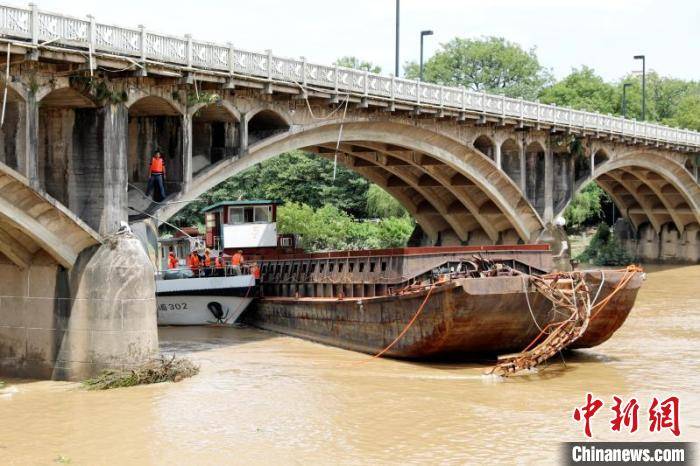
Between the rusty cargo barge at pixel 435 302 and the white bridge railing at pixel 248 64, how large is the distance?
5.96 metres

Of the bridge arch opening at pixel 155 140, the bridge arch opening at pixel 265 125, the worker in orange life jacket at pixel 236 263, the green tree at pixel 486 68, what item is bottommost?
the worker in orange life jacket at pixel 236 263

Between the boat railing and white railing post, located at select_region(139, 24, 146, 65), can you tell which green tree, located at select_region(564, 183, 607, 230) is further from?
white railing post, located at select_region(139, 24, 146, 65)

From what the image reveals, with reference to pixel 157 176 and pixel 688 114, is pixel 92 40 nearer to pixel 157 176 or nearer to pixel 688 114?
pixel 157 176

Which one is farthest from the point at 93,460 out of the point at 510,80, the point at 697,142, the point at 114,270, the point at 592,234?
the point at 510,80

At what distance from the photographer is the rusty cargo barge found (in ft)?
81.6

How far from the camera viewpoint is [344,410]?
20781mm

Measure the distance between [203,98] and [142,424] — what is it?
10662mm

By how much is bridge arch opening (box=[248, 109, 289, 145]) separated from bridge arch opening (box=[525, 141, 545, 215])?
17.7 m

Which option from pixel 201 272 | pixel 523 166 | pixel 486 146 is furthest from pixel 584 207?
pixel 201 272

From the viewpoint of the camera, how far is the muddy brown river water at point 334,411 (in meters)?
17.6

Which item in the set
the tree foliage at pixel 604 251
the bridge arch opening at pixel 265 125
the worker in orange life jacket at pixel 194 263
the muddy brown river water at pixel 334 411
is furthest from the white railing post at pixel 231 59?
the tree foliage at pixel 604 251

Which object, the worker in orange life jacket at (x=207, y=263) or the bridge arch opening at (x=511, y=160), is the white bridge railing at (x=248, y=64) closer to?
the bridge arch opening at (x=511, y=160)

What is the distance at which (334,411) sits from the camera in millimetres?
20703

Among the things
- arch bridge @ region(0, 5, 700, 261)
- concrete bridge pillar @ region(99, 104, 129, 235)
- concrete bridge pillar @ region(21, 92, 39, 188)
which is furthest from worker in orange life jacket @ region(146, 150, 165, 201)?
concrete bridge pillar @ region(21, 92, 39, 188)
